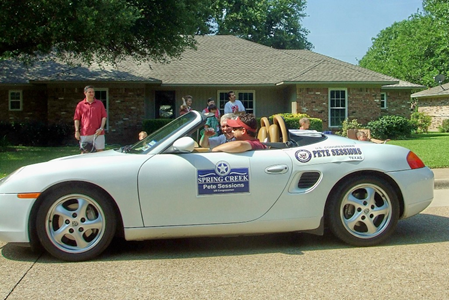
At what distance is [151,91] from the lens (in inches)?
914

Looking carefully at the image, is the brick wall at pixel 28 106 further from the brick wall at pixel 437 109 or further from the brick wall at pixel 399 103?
the brick wall at pixel 437 109

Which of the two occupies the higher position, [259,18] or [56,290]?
[259,18]

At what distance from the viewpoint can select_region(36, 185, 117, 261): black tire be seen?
455cm

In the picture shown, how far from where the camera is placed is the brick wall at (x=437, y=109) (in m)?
37.1

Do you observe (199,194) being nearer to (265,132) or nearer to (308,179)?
(308,179)

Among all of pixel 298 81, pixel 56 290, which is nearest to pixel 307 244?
pixel 56 290

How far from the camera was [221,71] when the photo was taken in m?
23.6

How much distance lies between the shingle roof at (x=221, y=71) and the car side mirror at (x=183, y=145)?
53.0ft

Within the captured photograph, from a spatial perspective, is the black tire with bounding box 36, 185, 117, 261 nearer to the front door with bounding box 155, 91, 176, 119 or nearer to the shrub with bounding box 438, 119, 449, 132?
the front door with bounding box 155, 91, 176, 119

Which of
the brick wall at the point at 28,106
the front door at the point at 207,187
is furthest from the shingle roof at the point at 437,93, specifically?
the front door at the point at 207,187

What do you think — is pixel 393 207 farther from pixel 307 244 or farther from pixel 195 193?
pixel 195 193

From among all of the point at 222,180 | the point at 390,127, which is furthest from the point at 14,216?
the point at 390,127

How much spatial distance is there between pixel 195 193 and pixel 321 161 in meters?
1.29

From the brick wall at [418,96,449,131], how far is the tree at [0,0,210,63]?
2593 cm
